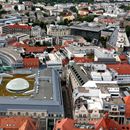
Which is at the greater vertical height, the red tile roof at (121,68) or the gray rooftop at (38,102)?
the gray rooftop at (38,102)

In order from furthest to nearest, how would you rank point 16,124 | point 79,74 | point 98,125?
point 79,74 < point 16,124 < point 98,125

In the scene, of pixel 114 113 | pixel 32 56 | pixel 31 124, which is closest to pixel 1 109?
pixel 31 124

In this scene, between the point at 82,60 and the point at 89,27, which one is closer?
the point at 82,60

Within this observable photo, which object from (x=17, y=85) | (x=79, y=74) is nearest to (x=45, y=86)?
(x=17, y=85)

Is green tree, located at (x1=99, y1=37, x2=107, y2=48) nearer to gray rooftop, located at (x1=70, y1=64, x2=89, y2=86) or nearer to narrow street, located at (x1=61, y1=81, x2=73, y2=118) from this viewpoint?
narrow street, located at (x1=61, y1=81, x2=73, y2=118)

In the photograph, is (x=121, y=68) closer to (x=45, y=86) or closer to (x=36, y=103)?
(x=45, y=86)

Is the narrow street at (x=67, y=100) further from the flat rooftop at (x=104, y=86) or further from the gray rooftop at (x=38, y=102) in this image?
the flat rooftop at (x=104, y=86)

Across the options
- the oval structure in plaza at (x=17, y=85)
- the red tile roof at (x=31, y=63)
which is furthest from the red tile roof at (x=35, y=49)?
the oval structure in plaza at (x=17, y=85)

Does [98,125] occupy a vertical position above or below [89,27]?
above
